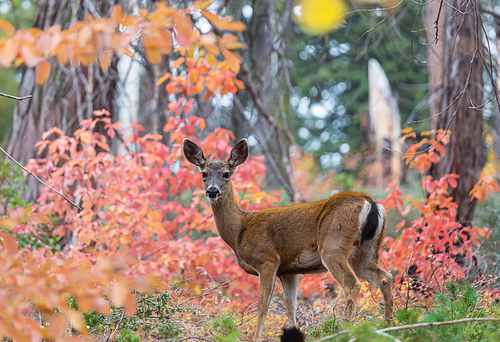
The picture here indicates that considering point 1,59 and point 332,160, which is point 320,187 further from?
point 1,59

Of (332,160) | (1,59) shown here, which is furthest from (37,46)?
(332,160)

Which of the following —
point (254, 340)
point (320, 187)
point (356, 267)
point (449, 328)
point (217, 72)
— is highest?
point (217, 72)

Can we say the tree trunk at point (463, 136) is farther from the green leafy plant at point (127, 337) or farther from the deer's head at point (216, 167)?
the green leafy plant at point (127, 337)


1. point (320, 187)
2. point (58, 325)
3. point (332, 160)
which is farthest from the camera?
point (332, 160)

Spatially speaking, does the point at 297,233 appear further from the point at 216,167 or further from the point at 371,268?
the point at 216,167

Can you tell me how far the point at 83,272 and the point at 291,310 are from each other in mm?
2678

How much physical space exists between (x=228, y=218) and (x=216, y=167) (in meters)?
0.54

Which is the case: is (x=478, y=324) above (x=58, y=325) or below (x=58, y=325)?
below

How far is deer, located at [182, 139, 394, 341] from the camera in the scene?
4.14 meters

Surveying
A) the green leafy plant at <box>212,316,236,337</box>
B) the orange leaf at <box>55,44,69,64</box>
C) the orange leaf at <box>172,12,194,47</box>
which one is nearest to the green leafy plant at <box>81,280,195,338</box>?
the green leafy plant at <box>212,316,236,337</box>

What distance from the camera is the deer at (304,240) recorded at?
13.6 ft

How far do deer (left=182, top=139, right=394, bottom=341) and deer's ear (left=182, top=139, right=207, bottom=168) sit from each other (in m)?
0.22

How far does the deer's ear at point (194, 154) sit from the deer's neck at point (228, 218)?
45 cm

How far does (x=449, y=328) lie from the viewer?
114 inches
